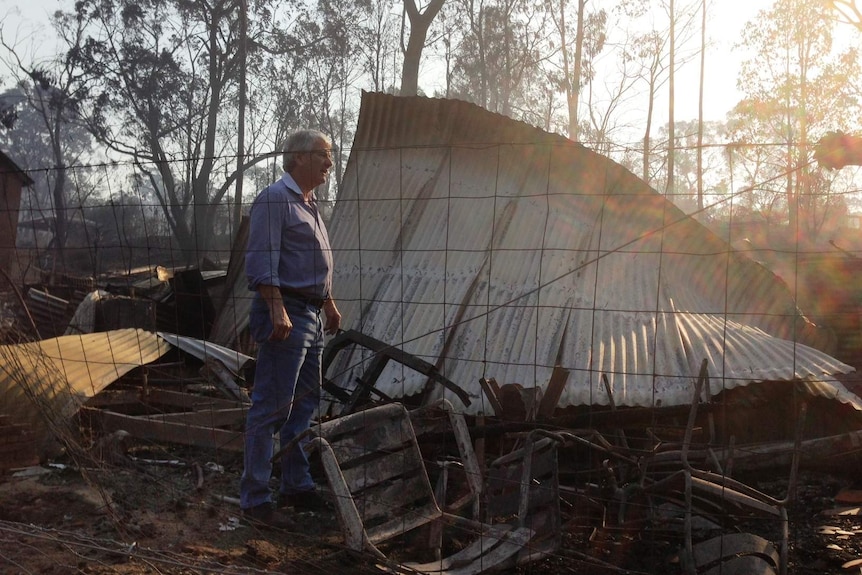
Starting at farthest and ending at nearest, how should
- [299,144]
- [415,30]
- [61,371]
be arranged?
[415,30], [61,371], [299,144]

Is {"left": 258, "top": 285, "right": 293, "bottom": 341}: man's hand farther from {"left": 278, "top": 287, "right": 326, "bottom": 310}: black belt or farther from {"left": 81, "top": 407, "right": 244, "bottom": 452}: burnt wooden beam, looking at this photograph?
{"left": 81, "top": 407, "right": 244, "bottom": 452}: burnt wooden beam

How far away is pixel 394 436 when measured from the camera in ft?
11.3

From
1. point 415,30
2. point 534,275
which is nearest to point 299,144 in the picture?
point 534,275

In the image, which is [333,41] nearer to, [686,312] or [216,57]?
[216,57]

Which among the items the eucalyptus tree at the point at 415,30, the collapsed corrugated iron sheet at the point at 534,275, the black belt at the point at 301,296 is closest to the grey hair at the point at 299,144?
the black belt at the point at 301,296

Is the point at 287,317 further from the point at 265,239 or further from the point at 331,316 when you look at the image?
the point at 331,316

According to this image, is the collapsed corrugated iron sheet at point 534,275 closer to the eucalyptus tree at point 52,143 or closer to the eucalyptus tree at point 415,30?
the eucalyptus tree at point 52,143

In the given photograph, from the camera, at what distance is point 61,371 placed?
17.5 ft

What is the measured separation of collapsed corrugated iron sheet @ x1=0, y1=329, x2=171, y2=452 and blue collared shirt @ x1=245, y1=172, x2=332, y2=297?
1.42 meters

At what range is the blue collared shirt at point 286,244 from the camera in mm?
3553

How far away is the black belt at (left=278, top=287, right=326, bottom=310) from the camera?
3.70 m

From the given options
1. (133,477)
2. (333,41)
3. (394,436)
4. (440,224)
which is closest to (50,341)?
(133,477)

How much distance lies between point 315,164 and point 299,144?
12 cm

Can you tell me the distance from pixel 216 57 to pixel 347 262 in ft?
108
